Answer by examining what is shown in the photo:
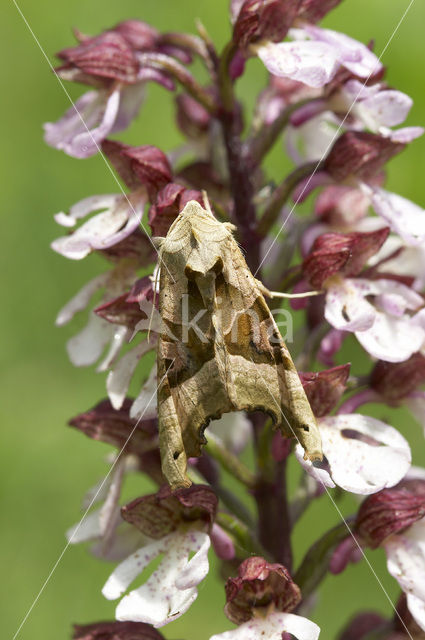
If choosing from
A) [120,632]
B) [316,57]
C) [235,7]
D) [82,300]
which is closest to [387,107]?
[316,57]

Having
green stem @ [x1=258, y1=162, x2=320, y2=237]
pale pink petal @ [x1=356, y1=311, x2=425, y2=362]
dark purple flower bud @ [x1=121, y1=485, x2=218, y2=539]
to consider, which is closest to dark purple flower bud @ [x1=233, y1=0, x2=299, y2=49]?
green stem @ [x1=258, y1=162, x2=320, y2=237]

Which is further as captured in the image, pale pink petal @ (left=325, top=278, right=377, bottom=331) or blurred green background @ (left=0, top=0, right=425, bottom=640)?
blurred green background @ (left=0, top=0, right=425, bottom=640)

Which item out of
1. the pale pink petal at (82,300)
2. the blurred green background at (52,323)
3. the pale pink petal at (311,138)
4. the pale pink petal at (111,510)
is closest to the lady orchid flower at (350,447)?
the pale pink petal at (111,510)

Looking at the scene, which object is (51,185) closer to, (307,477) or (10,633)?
(10,633)

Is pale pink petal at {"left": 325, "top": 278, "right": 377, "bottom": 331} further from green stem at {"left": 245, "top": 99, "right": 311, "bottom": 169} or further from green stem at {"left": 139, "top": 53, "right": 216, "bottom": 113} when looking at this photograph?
green stem at {"left": 139, "top": 53, "right": 216, "bottom": 113}

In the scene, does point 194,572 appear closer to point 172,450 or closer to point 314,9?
point 172,450

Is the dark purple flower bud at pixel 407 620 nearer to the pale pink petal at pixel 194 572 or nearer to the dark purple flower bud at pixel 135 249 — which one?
the pale pink petal at pixel 194 572

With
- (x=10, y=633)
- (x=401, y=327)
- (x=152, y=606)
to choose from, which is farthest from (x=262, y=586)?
(x=10, y=633)
